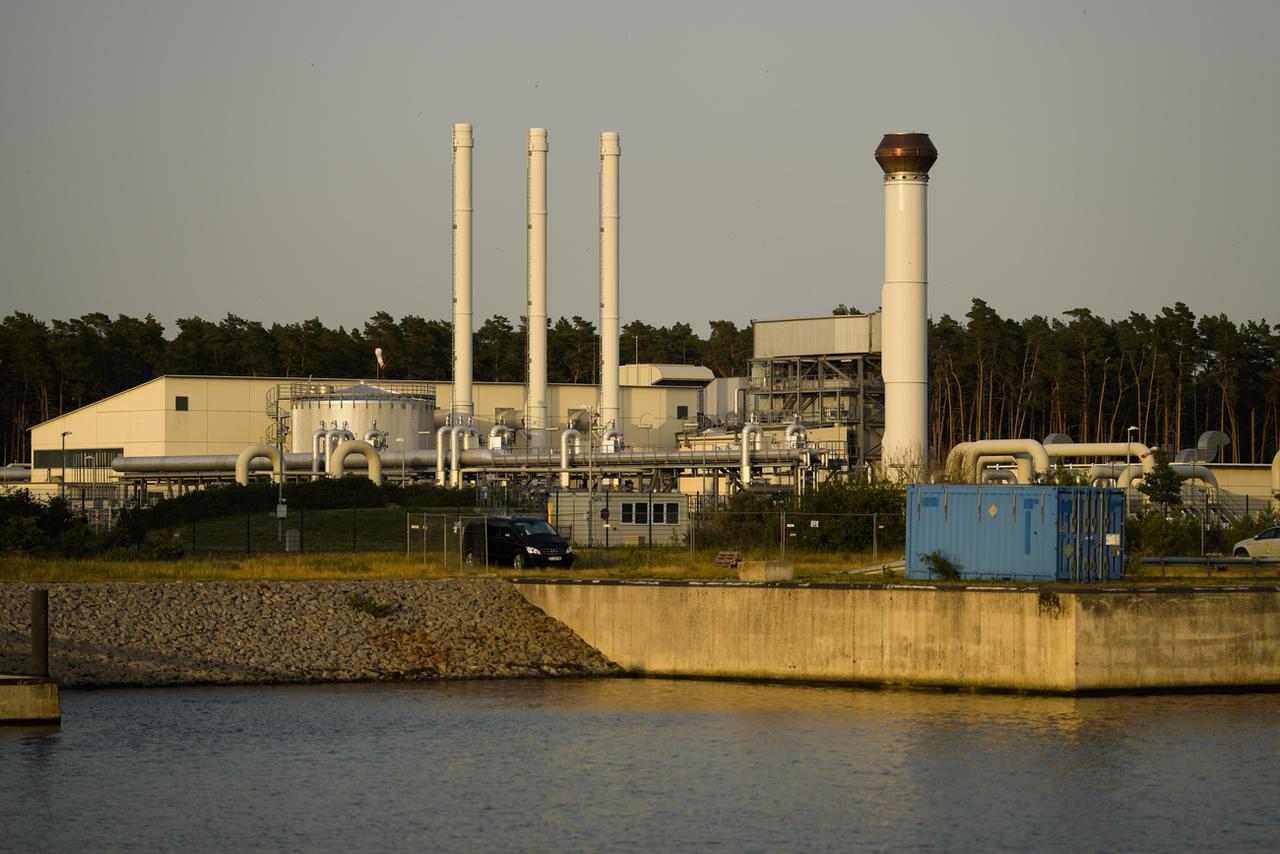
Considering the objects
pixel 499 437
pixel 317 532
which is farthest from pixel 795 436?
pixel 317 532

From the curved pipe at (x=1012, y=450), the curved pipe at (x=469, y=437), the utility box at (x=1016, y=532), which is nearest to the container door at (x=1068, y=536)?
the utility box at (x=1016, y=532)

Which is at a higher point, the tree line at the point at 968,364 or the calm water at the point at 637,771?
the tree line at the point at 968,364

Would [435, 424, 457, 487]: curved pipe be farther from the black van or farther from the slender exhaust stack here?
the black van

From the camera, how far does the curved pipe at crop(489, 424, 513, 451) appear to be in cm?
9262

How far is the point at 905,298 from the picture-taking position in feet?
245

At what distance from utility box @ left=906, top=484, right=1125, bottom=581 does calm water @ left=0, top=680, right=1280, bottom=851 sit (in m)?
6.67

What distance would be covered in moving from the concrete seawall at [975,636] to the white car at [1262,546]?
1806cm

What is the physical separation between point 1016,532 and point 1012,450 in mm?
29695

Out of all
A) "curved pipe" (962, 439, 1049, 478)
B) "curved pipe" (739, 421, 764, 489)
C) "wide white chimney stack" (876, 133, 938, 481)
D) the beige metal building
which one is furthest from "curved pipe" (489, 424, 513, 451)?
"curved pipe" (962, 439, 1049, 478)

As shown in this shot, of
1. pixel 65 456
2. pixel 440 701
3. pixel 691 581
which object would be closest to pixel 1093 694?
pixel 691 581

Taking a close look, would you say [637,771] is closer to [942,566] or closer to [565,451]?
[942,566]

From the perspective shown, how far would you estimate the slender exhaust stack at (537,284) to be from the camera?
322ft

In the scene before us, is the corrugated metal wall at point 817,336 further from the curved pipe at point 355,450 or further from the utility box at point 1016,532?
the utility box at point 1016,532

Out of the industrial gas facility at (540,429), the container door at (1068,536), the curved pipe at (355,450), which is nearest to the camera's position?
the container door at (1068,536)
